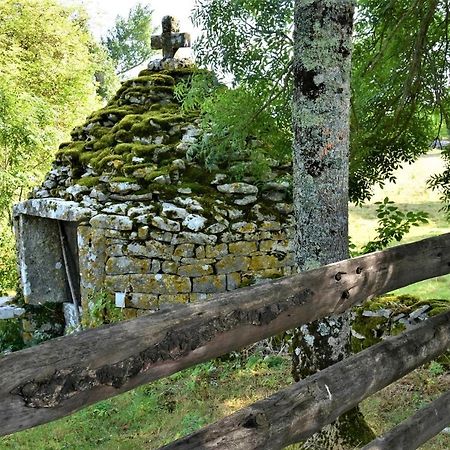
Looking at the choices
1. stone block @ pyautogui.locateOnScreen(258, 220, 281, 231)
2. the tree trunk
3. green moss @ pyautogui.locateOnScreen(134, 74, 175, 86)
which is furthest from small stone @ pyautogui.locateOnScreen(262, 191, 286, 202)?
the tree trunk

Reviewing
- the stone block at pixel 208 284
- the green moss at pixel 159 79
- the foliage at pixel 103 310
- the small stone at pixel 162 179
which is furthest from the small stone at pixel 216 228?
the green moss at pixel 159 79

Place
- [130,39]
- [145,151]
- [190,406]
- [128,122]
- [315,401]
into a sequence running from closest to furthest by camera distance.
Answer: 1. [315,401]
2. [190,406]
3. [145,151]
4. [128,122]
5. [130,39]

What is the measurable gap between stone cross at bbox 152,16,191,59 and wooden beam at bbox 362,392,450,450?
626 centimetres

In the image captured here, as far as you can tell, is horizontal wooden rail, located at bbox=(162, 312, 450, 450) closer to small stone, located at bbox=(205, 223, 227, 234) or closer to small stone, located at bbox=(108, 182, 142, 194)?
small stone, located at bbox=(205, 223, 227, 234)

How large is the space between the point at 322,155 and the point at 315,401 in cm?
137

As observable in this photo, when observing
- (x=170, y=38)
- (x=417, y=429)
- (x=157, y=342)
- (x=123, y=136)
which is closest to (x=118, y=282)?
(x=123, y=136)

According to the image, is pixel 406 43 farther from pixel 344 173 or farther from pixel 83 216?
pixel 83 216

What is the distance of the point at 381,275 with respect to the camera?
239cm

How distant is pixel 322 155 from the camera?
2.92m

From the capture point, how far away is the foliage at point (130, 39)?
108ft

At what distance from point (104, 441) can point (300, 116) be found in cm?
288

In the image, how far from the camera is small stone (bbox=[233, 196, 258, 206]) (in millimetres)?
6102

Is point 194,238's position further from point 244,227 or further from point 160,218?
point 244,227

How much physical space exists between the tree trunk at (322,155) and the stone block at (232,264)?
270 cm
